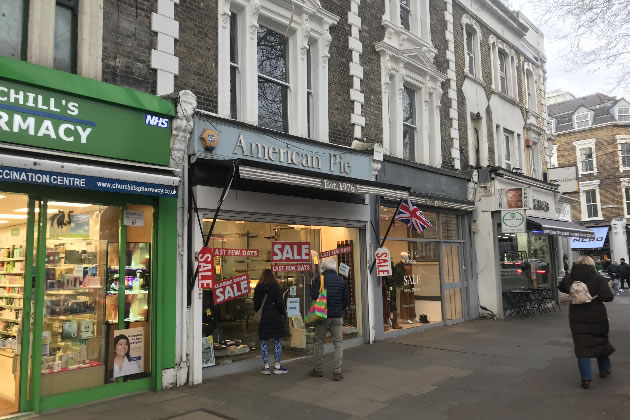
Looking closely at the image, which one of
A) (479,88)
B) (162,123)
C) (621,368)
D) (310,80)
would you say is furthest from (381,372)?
(479,88)

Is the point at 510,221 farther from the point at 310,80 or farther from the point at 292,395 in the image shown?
the point at 292,395

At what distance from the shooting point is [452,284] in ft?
45.1

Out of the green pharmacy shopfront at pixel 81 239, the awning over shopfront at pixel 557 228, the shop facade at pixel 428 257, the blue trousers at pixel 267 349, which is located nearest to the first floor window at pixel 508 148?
the awning over shopfront at pixel 557 228

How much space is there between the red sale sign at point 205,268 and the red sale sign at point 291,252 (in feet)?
6.48

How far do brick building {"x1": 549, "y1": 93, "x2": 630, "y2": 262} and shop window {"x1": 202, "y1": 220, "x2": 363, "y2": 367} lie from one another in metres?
29.3

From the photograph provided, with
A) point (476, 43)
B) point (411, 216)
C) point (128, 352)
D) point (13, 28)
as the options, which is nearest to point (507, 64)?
point (476, 43)

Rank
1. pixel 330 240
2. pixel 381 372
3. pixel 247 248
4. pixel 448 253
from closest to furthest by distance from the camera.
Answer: pixel 381 372 → pixel 247 248 → pixel 330 240 → pixel 448 253

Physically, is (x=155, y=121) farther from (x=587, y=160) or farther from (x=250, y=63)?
(x=587, y=160)

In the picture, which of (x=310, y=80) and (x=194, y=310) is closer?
(x=194, y=310)

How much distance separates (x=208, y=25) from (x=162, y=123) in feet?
6.92

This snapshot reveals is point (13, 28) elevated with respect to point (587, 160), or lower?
lower

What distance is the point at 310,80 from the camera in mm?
→ 10562

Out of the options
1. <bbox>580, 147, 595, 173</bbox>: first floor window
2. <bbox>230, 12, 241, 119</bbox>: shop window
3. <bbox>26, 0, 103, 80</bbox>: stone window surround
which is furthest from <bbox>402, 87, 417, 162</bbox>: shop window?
<bbox>580, 147, 595, 173</bbox>: first floor window

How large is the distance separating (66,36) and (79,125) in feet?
4.89
